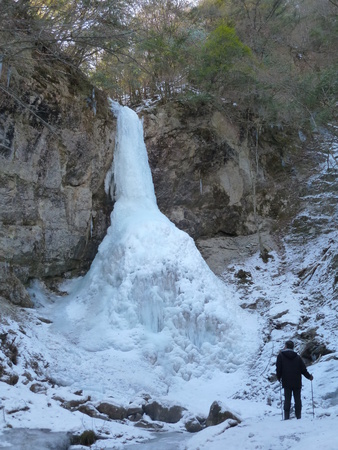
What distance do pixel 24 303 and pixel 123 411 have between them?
4743 mm

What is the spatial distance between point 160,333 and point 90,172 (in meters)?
5.48

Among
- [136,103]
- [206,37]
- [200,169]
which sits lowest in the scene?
[200,169]

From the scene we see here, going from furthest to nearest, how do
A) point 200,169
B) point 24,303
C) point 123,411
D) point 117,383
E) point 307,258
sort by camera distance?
1. point 200,169
2. point 307,258
3. point 24,303
4. point 117,383
5. point 123,411

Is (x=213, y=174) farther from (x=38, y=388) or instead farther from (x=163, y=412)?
(x=38, y=388)

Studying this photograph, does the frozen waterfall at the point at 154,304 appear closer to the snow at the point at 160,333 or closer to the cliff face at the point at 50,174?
the snow at the point at 160,333

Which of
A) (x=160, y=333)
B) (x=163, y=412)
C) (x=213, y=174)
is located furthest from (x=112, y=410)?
(x=213, y=174)

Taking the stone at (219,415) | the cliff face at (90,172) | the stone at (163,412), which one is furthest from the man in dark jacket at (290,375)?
the cliff face at (90,172)

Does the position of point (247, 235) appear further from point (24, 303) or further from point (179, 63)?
Result: point (24, 303)

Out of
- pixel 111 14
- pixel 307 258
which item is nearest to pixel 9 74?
pixel 111 14

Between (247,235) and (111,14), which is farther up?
(111,14)

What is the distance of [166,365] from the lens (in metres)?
10.5

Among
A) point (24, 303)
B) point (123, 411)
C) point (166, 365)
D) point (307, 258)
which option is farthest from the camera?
point (307, 258)

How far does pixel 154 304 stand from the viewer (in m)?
11.6

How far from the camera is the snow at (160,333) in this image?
7.23 metres
